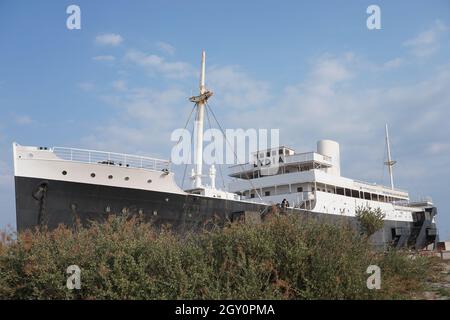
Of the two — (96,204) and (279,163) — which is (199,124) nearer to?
(96,204)

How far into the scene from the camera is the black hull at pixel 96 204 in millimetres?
16750

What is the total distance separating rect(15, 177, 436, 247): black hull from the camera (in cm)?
1675

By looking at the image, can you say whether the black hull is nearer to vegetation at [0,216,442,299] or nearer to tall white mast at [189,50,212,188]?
tall white mast at [189,50,212,188]

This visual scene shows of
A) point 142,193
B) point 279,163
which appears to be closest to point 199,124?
point 142,193

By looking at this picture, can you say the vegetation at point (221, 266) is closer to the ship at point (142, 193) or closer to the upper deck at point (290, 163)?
the ship at point (142, 193)

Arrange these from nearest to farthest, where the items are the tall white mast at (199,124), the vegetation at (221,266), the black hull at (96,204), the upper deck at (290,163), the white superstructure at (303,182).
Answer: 1. the vegetation at (221,266)
2. the black hull at (96,204)
3. the tall white mast at (199,124)
4. the white superstructure at (303,182)
5. the upper deck at (290,163)

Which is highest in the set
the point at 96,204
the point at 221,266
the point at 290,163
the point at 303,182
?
the point at 290,163

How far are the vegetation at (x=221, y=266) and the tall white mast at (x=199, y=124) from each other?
43.9ft

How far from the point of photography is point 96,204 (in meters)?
17.7

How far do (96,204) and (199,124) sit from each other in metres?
7.98

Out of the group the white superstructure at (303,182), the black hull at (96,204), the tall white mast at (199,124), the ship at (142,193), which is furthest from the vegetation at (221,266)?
the white superstructure at (303,182)

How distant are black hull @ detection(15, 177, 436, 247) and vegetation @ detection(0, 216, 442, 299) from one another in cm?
576

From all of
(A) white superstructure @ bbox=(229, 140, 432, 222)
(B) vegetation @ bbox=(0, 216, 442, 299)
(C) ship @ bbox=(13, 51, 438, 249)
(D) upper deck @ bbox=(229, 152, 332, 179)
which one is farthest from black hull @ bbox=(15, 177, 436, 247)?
(D) upper deck @ bbox=(229, 152, 332, 179)
